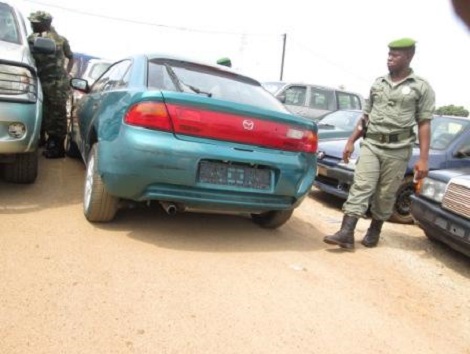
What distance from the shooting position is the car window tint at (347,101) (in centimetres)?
1170

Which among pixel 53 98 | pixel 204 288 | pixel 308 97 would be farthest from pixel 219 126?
pixel 308 97

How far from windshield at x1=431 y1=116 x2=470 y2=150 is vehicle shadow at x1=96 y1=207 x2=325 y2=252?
2.45 m

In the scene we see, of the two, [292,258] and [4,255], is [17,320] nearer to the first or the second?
[4,255]

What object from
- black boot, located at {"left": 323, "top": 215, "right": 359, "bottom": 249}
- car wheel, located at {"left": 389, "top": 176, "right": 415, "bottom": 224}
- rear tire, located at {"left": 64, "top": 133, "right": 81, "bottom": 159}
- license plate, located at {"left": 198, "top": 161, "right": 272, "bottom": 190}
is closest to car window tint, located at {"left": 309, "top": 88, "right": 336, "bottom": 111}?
car wheel, located at {"left": 389, "top": 176, "right": 415, "bottom": 224}

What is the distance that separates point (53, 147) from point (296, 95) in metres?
6.21

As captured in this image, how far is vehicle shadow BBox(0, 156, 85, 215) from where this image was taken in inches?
163

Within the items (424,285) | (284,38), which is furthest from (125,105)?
(284,38)

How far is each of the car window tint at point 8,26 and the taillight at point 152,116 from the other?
2467mm

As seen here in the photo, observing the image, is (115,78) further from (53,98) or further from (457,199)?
(457,199)

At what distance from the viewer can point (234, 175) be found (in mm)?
3535

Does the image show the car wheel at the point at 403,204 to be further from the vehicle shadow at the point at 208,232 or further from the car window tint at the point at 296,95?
the car window tint at the point at 296,95

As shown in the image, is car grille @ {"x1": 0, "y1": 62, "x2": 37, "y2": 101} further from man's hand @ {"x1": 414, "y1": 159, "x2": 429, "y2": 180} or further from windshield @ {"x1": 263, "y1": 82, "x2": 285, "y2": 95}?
windshield @ {"x1": 263, "y1": 82, "x2": 285, "y2": 95}

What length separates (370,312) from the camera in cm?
303

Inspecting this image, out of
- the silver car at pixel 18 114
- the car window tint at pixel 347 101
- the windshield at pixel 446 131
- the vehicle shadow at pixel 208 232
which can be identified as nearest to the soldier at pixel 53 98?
the silver car at pixel 18 114
